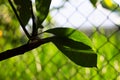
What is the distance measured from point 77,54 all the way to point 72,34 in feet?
0.17

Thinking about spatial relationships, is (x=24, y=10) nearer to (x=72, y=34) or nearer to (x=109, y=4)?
(x=72, y=34)

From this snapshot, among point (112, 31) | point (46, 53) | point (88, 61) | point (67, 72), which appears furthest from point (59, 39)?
point (46, 53)

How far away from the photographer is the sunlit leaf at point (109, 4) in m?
Result: 1.07

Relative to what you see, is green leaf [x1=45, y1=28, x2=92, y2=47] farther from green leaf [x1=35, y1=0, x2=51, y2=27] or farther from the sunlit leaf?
the sunlit leaf

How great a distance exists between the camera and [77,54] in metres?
0.83

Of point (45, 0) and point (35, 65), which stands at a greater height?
point (45, 0)

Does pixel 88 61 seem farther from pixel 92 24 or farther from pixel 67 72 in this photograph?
pixel 67 72

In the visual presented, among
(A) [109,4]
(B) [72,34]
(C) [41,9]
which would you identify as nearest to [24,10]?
(C) [41,9]

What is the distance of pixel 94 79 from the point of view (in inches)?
49.2

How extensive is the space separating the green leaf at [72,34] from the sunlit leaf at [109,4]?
0.83 feet

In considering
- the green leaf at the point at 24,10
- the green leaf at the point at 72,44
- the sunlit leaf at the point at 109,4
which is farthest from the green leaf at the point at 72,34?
the sunlit leaf at the point at 109,4

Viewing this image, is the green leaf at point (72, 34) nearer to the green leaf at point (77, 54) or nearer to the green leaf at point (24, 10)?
the green leaf at point (77, 54)

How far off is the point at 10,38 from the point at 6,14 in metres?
0.18

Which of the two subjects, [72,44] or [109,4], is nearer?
[72,44]
